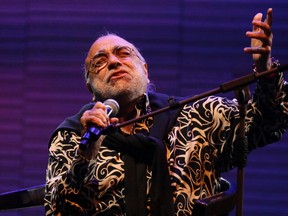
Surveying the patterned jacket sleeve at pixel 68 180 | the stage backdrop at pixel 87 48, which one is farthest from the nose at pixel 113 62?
the stage backdrop at pixel 87 48

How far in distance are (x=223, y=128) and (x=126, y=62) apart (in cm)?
57

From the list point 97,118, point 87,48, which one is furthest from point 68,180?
point 87,48

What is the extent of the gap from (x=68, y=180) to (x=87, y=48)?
1935 mm

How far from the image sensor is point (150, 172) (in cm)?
263

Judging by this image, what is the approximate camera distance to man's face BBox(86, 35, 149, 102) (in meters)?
2.80

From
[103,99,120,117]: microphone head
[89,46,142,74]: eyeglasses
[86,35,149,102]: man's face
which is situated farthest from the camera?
[89,46,142,74]: eyeglasses

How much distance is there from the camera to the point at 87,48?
170 inches

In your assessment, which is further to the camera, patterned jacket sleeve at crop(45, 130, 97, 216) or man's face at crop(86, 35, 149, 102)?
man's face at crop(86, 35, 149, 102)

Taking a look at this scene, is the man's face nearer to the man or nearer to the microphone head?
the man

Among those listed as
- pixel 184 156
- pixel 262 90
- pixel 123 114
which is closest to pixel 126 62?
pixel 123 114

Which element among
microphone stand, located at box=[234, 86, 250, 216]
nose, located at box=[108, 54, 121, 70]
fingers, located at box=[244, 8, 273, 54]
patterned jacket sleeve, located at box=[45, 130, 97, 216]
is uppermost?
fingers, located at box=[244, 8, 273, 54]

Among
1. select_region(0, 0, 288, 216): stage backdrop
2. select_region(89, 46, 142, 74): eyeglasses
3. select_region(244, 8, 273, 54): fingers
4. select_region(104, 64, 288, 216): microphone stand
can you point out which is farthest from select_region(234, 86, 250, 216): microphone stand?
select_region(0, 0, 288, 216): stage backdrop

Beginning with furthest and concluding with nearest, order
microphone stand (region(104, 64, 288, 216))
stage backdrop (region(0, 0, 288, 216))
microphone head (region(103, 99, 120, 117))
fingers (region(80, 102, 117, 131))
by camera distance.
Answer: stage backdrop (region(0, 0, 288, 216))
microphone head (region(103, 99, 120, 117))
fingers (region(80, 102, 117, 131))
microphone stand (region(104, 64, 288, 216))

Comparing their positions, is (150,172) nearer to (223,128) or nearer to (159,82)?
(223,128)
